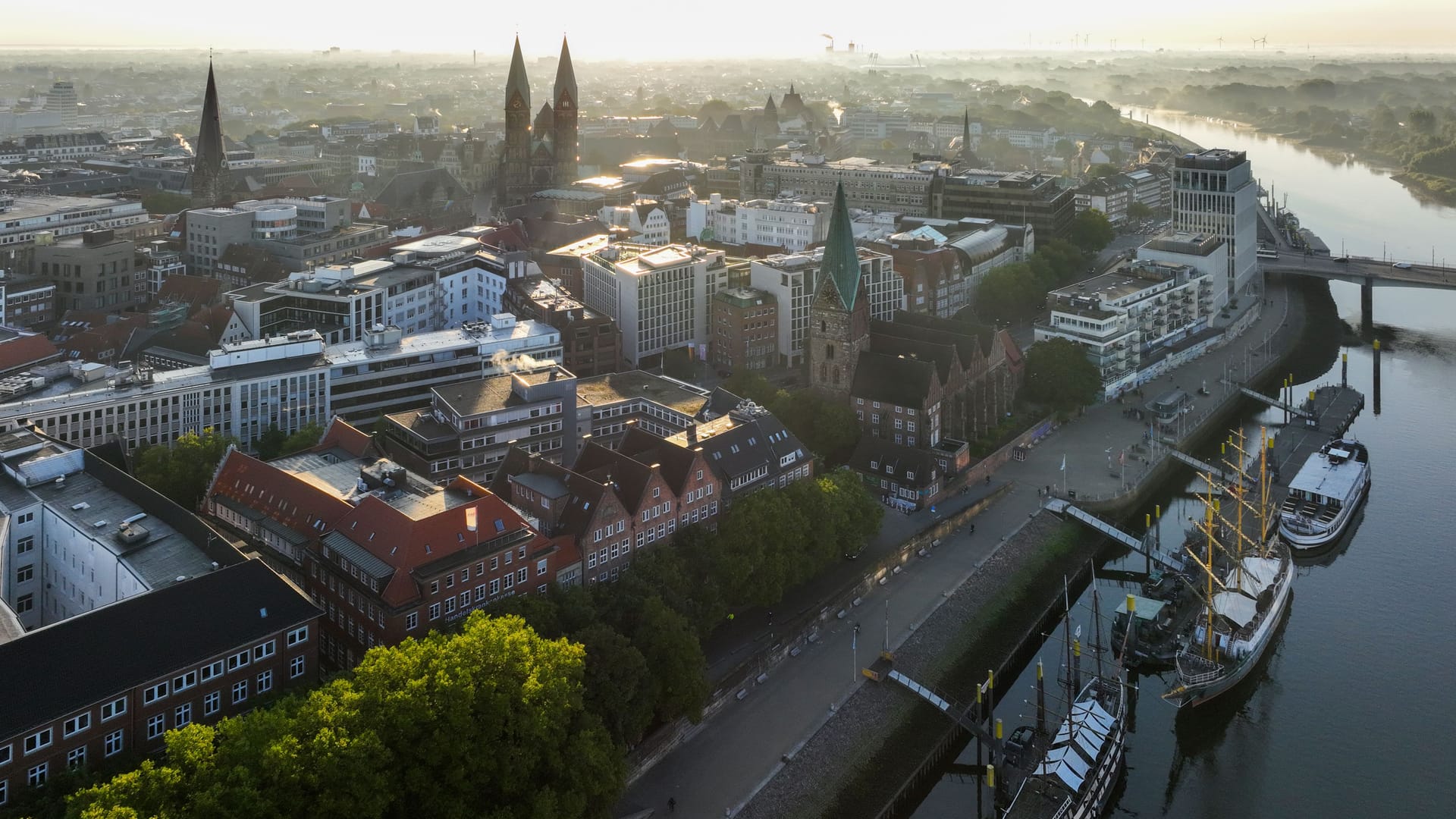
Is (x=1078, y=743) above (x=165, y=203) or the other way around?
the other way around

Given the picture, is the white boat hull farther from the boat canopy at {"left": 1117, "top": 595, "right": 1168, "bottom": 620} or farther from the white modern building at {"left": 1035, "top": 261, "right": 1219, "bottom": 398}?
the white modern building at {"left": 1035, "top": 261, "right": 1219, "bottom": 398}

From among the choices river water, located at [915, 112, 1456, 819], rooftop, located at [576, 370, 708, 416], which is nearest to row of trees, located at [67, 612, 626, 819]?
river water, located at [915, 112, 1456, 819]

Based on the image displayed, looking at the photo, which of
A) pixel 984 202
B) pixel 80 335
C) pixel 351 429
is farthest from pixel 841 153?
Answer: pixel 351 429

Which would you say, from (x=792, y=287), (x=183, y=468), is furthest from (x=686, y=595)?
(x=792, y=287)

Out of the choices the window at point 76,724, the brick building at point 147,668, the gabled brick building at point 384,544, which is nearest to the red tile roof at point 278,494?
the gabled brick building at point 384,544

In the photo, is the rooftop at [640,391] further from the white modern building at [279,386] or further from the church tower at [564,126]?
the church tower at [564,126]

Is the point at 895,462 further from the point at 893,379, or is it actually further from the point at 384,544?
the point at 384,544

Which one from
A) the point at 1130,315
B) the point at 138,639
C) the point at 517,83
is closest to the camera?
the point at 138,639
